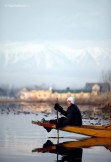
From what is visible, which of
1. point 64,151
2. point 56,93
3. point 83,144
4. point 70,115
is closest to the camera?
point 64,151

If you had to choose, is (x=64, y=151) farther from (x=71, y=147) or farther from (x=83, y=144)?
(x=83, y=144)

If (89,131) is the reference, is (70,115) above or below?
above

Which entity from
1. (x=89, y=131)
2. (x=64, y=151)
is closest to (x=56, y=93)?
(x=89, y=131)

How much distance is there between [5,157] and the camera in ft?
11.9

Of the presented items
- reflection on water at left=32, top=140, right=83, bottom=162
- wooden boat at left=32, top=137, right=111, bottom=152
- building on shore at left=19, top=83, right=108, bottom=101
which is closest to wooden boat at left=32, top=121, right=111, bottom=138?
wooden boat at left=32, top=137, right=111, bottom=152

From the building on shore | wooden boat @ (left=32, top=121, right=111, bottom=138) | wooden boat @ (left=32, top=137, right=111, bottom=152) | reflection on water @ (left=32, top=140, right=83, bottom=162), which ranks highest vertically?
the building on shore

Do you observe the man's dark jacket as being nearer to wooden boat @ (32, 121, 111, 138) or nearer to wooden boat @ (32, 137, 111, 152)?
wooden boat @ (32, 121, 111, 138)

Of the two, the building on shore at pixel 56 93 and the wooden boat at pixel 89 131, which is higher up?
the building on shore at pixel 56 93

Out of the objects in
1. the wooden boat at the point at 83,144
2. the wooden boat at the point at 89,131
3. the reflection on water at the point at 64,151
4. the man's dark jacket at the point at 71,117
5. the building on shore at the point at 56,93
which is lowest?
the reflection on water at the point at 64,151

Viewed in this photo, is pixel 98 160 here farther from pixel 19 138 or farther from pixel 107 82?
pixel 107 82

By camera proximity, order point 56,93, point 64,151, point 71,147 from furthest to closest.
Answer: point 56,93
point 71,147
point 64,151

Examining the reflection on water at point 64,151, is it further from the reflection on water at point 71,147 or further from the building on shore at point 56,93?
the building on shore at point 56,93

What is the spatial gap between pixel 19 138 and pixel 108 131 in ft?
3.31

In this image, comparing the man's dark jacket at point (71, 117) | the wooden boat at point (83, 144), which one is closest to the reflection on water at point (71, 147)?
the wooden boat at point (83, 144)
